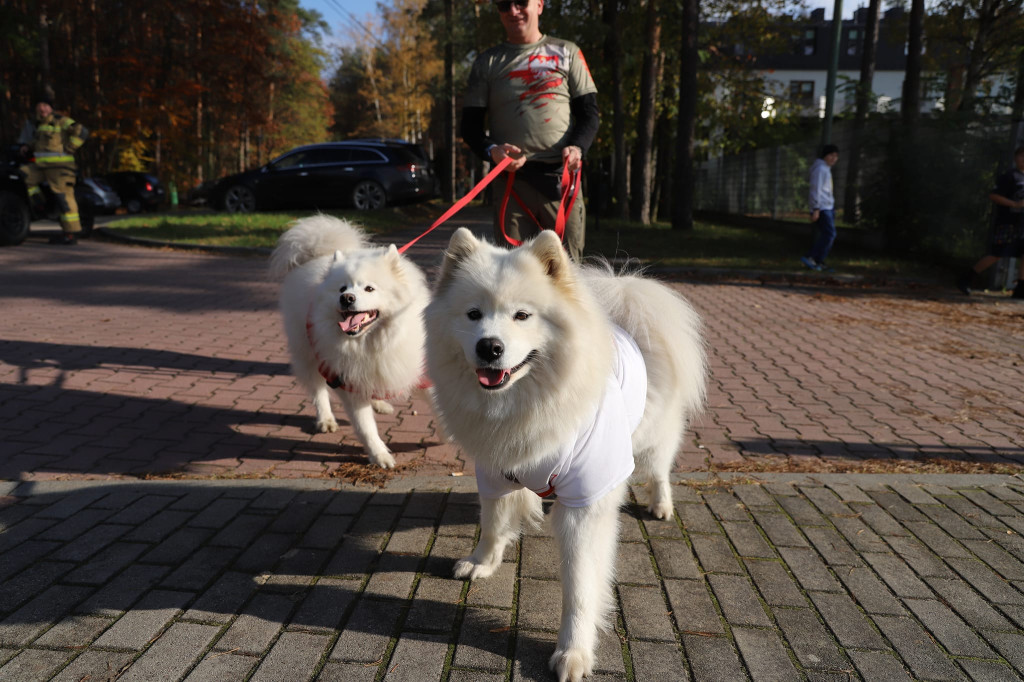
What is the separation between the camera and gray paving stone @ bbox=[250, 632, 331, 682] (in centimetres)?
221

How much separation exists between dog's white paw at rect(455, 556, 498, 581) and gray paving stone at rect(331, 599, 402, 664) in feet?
1.02

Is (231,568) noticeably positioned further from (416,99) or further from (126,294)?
(416,99)

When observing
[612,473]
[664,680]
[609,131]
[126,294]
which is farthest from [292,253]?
A: [609,131]

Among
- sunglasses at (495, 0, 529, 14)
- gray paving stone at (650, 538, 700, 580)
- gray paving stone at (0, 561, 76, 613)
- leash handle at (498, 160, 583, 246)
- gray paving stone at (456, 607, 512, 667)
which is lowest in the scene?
gray paving stone at (456, 607, 512, 667)

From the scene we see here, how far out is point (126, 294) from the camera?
359 inches

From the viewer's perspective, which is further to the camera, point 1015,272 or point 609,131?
point 609,131

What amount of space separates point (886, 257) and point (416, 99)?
38518 mm

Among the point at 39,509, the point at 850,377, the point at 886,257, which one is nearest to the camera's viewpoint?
the point at 39,509

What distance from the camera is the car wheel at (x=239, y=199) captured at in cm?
1889

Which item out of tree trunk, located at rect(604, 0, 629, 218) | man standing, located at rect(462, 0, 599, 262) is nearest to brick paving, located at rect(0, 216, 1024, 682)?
man standing, located at rect(462, 0, 599, 262)

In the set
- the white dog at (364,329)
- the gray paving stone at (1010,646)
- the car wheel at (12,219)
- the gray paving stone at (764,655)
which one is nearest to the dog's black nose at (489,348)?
the gray paving stone at (764,655)

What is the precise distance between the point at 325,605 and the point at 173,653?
1.84ft

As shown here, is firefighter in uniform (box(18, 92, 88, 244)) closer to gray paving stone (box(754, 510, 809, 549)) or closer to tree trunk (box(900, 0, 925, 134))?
gray paving stone (box(754, 510, 809, 549))

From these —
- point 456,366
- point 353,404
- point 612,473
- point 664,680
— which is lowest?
point 664,680
